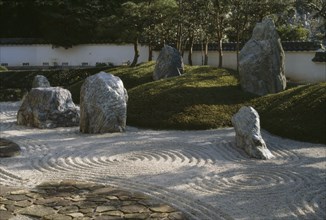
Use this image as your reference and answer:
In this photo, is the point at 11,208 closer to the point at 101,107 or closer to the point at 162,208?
the point at 162,208

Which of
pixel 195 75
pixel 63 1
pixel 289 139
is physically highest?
pixel 63 1

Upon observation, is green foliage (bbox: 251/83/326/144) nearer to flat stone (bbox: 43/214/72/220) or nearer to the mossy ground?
the mossy ground

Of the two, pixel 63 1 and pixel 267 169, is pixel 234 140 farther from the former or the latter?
pixel 63 1

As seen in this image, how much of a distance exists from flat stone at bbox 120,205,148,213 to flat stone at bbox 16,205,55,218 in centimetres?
98

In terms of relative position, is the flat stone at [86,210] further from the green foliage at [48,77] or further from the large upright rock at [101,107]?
the green foliage at [48,77]

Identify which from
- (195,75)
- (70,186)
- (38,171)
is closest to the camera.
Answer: (70,186)

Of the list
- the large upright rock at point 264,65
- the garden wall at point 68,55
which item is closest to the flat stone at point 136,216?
the large upright rock at point 264,65

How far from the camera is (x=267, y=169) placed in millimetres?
8242

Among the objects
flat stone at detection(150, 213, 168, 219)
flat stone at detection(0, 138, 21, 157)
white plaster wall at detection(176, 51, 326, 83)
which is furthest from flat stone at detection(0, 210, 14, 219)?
white plaster wall at detection(176, 51, 326, 83)

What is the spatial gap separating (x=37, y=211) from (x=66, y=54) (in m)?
26.6

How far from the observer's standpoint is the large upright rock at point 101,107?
38.3 feet

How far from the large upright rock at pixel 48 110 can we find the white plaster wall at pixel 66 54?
17450mm

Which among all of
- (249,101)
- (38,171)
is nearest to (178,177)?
(38,171)

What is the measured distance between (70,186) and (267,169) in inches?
142
